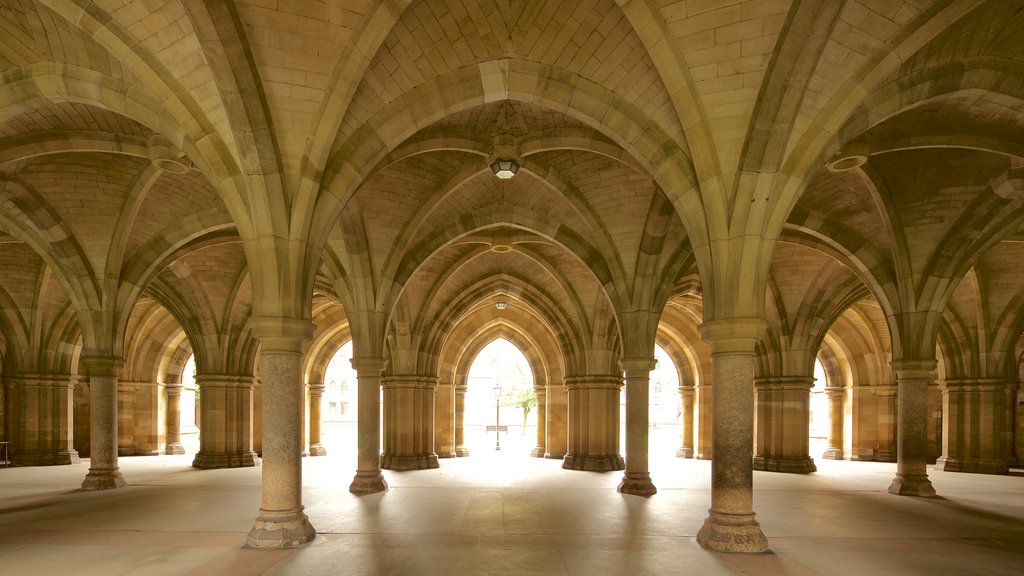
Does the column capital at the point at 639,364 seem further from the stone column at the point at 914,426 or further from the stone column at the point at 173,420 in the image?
the stone column at the point at 173,420

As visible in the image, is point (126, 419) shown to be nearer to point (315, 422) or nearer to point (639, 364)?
point (315, 422)

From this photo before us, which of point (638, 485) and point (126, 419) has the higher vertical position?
point (638, 485)

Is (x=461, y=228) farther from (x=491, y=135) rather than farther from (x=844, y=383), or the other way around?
(x=844, y=383)

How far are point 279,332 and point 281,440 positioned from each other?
129 centimetres

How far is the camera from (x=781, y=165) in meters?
7.91

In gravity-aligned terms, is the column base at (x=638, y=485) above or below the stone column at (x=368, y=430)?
below

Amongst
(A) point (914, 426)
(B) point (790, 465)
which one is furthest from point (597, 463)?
(A) point (914, 426)

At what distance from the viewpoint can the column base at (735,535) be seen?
7785 millimetres

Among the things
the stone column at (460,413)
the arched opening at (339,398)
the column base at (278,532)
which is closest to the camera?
the column base at (278,532)

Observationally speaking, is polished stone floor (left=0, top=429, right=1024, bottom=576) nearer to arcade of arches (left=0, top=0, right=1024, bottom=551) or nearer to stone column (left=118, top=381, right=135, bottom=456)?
arcade of arches (left=0, top=0, right=1024, bottom=551)

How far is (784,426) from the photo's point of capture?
18953 millimetres

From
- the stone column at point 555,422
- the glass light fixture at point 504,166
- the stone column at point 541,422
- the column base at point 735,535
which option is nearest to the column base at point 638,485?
the column base at point 735,535

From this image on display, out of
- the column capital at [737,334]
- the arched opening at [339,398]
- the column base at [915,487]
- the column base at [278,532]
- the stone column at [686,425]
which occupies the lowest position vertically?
the arched opening at [339,398]

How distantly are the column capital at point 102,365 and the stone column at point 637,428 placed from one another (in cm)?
1029
